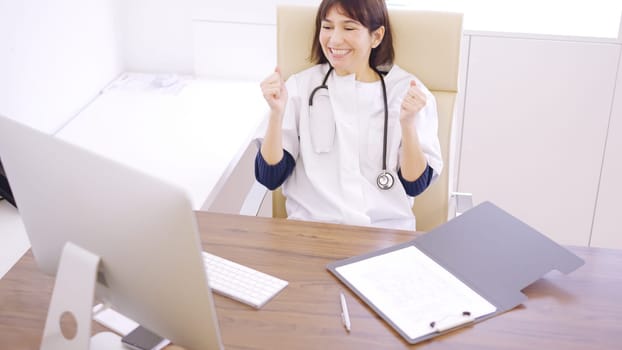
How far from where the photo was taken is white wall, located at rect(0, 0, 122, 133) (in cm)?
217

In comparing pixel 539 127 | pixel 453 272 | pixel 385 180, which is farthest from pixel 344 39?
pixel 539 127

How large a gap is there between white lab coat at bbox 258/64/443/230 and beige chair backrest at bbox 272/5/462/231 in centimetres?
5

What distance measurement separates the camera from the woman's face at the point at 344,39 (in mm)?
1874

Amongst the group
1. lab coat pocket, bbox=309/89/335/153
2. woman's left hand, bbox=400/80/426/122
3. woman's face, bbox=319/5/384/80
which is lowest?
lab coat pocket, bbox=309/89/335/153

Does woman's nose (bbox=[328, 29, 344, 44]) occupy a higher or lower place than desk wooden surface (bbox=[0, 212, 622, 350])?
higher

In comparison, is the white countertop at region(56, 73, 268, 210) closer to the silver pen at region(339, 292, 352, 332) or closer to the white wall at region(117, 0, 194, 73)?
the white wall at region(117, 0, 194, 73)

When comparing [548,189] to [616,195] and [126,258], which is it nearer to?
[616,195]

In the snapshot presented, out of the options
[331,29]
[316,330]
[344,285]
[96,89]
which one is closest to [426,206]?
[331,29]

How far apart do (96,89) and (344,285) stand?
1.64m

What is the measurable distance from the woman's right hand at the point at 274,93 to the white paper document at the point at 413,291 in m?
0.51

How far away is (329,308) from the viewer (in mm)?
1375

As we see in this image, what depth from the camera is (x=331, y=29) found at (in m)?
1.89

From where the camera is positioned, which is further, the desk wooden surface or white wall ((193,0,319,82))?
white wall ((193,0,319,82))

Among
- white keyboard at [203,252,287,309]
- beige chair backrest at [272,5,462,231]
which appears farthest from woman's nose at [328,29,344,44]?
white keyboard at [203,252,287,309]
